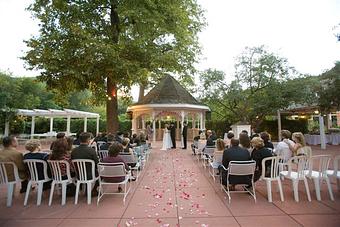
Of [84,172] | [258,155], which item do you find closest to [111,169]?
[84,172]

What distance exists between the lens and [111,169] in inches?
225

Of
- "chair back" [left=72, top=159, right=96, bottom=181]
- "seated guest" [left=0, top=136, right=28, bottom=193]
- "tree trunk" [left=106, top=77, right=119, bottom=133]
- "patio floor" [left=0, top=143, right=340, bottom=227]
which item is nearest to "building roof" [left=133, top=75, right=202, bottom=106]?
"tree trunk" [left=106, top=77, right=119, bottom=133]

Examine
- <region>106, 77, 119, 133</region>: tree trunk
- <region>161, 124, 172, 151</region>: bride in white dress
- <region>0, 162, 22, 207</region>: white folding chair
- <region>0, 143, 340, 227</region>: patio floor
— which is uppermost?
<region>106, 77, 119, 133</region>: tree trunk

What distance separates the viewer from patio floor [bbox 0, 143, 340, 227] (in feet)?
14.5

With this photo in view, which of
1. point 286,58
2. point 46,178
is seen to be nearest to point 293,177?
point 46,178

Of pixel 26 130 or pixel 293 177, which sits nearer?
pixel 293 177

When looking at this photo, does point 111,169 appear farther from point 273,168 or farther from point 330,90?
point 330,90

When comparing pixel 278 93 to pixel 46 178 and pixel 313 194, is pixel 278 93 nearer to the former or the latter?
pixel 313 194

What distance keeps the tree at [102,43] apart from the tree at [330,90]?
372 inches

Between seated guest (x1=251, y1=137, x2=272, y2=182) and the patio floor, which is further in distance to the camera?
seated guest (x1=251, y1=137, x2=272, y2=182)

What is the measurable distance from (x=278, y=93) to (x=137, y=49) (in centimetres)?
1098

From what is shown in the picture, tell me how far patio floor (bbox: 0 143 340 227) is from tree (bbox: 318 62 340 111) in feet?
41.2

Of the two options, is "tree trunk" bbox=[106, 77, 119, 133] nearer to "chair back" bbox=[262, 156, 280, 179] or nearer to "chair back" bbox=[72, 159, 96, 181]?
"chair back" bbox=[72, 159, 96, 181]

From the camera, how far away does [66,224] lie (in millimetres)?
4395
